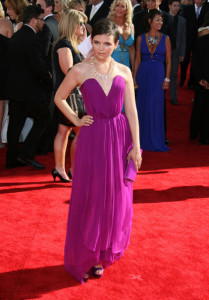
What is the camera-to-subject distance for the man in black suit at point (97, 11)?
26.8 feet

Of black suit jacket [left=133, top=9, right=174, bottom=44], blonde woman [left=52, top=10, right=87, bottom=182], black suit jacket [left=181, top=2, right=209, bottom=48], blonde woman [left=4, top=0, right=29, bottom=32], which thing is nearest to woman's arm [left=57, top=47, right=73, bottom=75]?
blonde woman [left=52, top=10, right=87, bottom=182]

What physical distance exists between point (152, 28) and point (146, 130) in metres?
1.35

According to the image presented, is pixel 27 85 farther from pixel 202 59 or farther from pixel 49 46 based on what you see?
pixel 202 59

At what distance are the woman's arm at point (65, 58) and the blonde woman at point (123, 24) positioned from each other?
1.62 metres

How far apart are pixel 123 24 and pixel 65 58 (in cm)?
189

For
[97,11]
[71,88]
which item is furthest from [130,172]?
[97,11]

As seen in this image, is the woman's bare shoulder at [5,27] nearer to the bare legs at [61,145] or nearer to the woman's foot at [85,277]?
the bare legs at [61,145]

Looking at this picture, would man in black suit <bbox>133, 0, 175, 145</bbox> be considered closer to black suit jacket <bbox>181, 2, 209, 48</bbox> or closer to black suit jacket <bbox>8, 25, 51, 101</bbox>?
black suit jacket <bbox>8, 25, 51, 101</bbox>

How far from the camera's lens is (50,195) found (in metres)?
4.75

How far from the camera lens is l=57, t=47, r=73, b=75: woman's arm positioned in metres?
4.67

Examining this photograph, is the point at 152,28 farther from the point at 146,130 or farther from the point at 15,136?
the point at 15,136

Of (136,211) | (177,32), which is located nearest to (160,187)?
(136,211)

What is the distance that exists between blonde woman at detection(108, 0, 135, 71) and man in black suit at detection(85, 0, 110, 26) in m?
1.88

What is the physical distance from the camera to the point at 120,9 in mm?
6172
